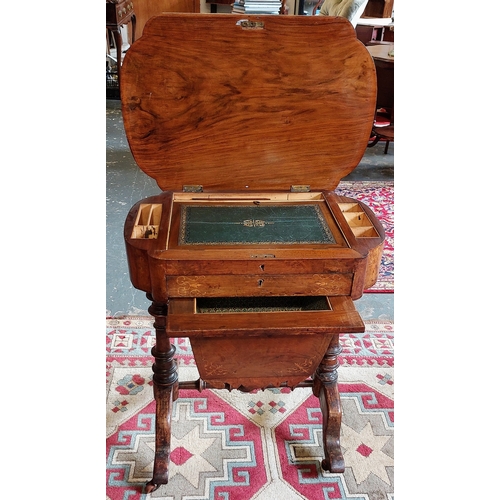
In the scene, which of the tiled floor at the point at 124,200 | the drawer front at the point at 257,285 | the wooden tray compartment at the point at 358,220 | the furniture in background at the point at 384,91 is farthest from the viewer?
the furniture in background at the point at 384,91

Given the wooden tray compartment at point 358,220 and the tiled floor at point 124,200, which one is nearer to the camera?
the wooden tray compartment at point 358,220

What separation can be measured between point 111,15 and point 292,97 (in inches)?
165

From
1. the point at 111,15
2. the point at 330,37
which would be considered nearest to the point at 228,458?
the point at 330,37

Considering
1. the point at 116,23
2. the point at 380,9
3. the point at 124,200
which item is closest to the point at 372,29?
the point at 380,9

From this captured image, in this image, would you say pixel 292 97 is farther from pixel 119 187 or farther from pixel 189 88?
pixel 119 187

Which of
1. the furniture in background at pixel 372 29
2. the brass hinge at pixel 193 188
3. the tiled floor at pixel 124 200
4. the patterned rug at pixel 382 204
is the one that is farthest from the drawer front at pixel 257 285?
the furniture in background at pixel 372 29

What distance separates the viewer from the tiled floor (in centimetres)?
284

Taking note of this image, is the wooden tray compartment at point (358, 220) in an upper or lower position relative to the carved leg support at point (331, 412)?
upper

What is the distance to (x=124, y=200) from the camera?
392cm

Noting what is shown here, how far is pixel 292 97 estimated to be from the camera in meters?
1.66

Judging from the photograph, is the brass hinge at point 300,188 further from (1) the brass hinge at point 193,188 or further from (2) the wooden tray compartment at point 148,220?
(2) the wooden tray compartment at point 148,220

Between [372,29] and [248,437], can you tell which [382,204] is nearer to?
[248,437]

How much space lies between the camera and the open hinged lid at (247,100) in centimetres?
157

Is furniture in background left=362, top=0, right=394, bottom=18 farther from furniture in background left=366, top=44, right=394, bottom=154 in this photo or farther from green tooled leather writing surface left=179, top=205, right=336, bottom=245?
green tooled leather writing surface left=179, top=205, right=336, bottom=245
